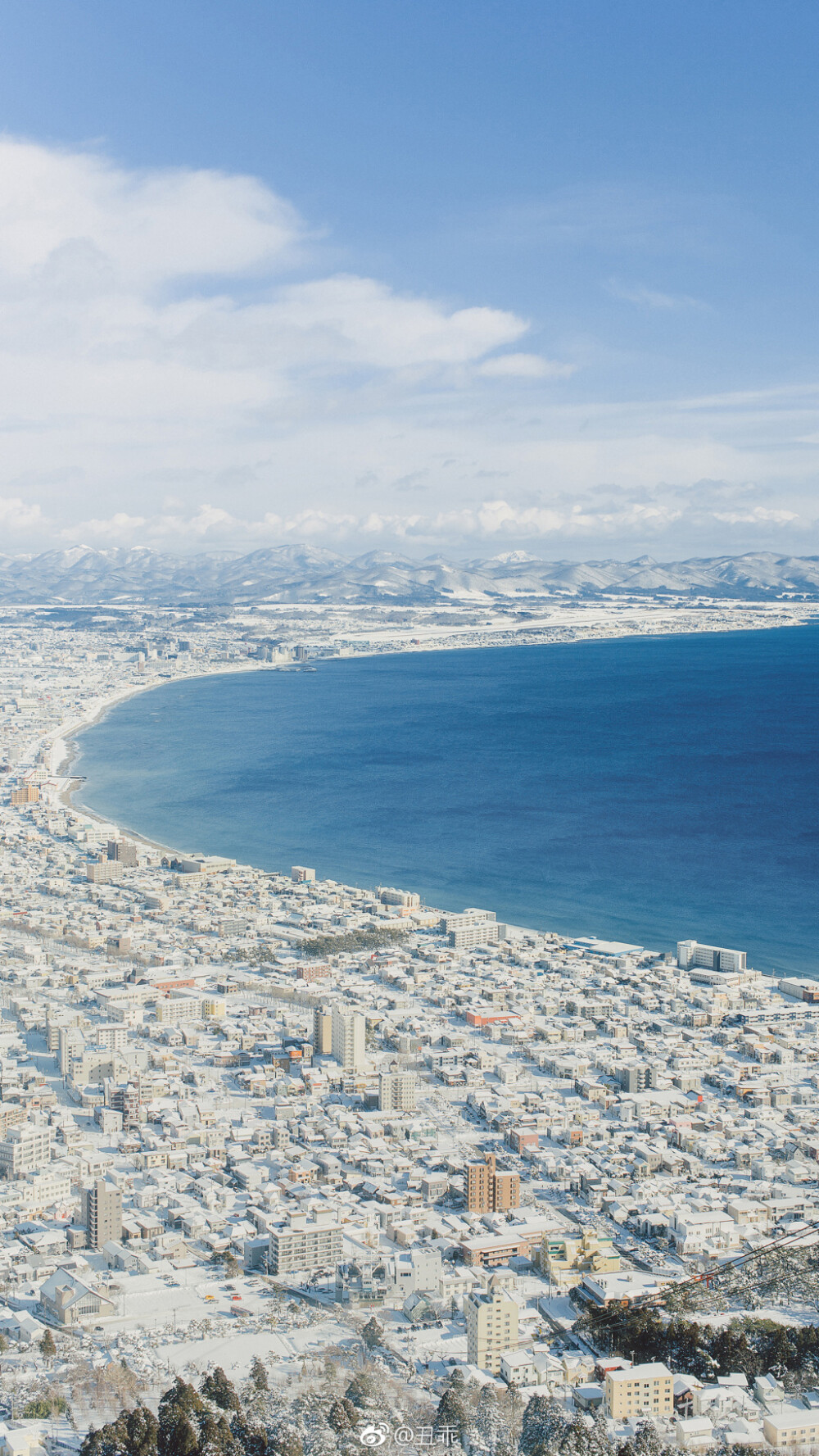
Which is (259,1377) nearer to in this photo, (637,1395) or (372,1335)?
(372,1335)

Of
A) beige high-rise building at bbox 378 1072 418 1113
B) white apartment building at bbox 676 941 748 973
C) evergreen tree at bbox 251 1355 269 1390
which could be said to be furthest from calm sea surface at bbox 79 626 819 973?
evergreen tree at bbox 251 1355 269 1390

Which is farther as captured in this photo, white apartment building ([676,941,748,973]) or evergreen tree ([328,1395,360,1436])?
white apartment building ([676,941,748,973])

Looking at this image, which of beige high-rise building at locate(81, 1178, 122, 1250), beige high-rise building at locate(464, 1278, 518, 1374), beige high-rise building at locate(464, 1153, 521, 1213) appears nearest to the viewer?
beige high-rise building at locate(464, 1278, 518, 1374)

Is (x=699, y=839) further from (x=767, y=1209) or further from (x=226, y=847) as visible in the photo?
(x=767, y=1209)

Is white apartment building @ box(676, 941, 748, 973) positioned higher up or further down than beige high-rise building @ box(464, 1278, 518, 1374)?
higher up

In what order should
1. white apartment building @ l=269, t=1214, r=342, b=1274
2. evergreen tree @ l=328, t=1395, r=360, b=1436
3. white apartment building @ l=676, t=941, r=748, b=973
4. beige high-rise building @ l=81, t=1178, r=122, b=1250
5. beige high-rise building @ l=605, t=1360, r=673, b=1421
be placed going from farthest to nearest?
white apartment building @ l=676, t=941, r=748, b=973 → beige high-rise building @ l=81, t=1178, r=122, b=1250 → white apartment building @ l=269, t=1214, r=342, b=1274 → beige high-rise building @ l=605, t=1360, r=673, b=1421 → evergreen tree @ l=328, t=1395, r=360, b=1436

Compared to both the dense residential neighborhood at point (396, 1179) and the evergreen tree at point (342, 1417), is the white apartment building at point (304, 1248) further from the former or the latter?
the evergreen tree at point (342, 1417)

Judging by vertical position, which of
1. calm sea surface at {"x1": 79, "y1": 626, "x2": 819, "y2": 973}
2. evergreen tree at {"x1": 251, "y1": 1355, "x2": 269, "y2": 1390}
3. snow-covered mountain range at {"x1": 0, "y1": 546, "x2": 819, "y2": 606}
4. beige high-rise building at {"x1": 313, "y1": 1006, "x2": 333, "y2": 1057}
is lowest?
evergreen tree at {"x1": 251, "y1": 1355, "x2": 269, "y2": 1390}

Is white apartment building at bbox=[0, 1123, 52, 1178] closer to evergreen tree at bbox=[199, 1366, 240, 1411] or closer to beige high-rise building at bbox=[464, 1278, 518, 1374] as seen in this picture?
evergreen tree at bbox=[199, 1366, 240, 1411]

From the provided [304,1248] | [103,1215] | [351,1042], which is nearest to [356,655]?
[351,1042]
